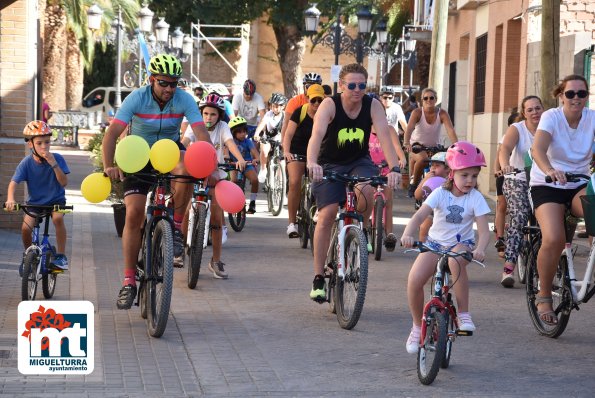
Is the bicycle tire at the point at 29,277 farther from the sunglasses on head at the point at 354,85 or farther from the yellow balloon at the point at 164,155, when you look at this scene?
the sunglasses on head at the point at 354,85

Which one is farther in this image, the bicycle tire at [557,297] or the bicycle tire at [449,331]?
the bicycle tire at [557,297]

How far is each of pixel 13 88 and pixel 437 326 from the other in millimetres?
9119

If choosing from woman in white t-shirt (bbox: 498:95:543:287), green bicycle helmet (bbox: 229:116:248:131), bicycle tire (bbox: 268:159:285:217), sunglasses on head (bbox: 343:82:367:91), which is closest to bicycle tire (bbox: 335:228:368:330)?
sunglasses on head (bbox: 343:82:367:91)

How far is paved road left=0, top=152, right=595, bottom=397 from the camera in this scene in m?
7.37

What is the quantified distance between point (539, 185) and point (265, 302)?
2652 mm

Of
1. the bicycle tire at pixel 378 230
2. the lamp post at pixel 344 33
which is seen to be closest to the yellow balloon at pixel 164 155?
the bicycle tire at pixel 378 230

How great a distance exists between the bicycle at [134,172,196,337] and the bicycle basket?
2715 millimetres

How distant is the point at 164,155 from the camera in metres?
9.06

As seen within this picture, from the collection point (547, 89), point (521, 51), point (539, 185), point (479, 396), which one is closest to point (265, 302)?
point (539, 185)

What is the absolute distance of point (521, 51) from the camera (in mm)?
23469

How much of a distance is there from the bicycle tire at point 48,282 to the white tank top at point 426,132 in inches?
290

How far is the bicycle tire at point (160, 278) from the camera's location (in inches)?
340

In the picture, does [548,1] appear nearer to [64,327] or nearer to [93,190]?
[93,190]

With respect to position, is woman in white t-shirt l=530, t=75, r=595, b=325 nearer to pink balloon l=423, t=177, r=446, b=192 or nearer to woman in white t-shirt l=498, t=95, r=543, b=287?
woman in white t-shirt l=498, t=95, r=543, b=287
